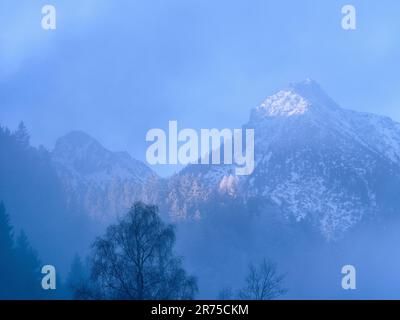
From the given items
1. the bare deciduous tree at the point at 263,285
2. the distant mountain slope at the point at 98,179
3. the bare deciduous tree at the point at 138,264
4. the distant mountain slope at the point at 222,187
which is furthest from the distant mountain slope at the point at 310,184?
the bare deciduous tree at the point at 138,264

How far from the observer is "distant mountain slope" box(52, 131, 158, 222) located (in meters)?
33.6

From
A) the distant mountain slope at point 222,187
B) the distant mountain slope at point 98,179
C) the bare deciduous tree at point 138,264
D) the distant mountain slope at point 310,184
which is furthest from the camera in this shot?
the distant mountain slope at point 310,184

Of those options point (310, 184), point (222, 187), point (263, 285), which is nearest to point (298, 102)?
point (310, 184)

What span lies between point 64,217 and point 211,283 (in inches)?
546

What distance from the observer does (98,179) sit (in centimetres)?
4272

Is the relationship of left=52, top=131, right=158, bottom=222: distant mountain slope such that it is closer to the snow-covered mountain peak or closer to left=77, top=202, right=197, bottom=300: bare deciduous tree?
left=77, top=202, right=197, bottom=300: bare deciduous tree

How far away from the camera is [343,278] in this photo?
20578mm

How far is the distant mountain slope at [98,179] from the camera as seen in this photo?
33625 millimetres

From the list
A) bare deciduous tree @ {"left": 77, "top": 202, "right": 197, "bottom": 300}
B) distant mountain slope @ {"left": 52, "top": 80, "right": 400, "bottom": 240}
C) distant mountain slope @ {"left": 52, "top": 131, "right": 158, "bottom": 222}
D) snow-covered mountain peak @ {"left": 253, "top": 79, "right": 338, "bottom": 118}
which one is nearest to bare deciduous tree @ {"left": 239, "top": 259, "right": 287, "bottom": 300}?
bare deciduous tree @ {"left": 77, "top": 202, "right": 197, "bottom": 300}

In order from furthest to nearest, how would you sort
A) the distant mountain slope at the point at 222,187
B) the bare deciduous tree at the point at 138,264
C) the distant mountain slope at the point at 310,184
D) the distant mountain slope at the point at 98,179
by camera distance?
the distant mountain slope at the point at 310,184 < the distant mountain slope at the point at 222,187 < the distant mountain slope at the point at 98,179 < the bare deciduous tree at the point at 138,264

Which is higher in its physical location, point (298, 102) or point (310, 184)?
point (298, 102)

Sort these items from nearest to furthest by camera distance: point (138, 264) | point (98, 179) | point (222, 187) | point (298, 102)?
1. point (138, 264)
2. point (222, 187)
3. point (98, 179)
4. point (298, 102)

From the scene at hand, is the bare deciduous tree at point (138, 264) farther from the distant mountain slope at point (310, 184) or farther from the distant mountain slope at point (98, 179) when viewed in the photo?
the distant mountain slope at point (98, 179)

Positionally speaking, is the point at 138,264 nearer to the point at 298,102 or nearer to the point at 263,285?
the point at 263,285
